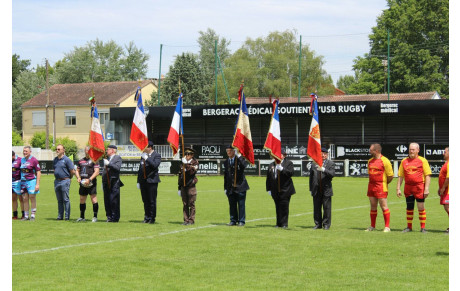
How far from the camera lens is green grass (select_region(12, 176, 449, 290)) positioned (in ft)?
35.2

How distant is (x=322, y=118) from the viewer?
56.8 metres

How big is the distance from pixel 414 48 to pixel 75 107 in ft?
132

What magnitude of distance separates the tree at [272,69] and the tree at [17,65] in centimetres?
4064

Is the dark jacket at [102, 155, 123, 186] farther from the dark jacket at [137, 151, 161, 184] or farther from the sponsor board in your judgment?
the sponsor board

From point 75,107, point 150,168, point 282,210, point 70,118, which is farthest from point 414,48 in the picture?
point 282,210

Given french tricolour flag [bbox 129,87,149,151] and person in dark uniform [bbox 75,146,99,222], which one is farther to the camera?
french tricolour flag [bbox 129,87,149,151]

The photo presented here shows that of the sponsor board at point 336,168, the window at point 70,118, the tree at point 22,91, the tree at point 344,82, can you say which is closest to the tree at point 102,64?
the tree at point 22,91

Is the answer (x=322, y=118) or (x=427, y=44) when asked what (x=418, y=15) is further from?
(x=322, y=118)

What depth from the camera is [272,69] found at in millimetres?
94688

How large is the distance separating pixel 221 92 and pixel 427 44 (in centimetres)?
2829

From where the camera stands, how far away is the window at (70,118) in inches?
3339

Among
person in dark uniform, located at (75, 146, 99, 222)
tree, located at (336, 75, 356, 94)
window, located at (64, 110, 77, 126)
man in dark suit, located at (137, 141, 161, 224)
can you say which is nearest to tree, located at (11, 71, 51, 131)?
window, located at (64, 110, 77, 126)

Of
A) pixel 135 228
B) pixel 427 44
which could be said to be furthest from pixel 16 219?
pixel 427 44

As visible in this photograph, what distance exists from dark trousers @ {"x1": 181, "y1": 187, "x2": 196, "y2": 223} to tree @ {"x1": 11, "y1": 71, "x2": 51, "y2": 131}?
8543 cm
